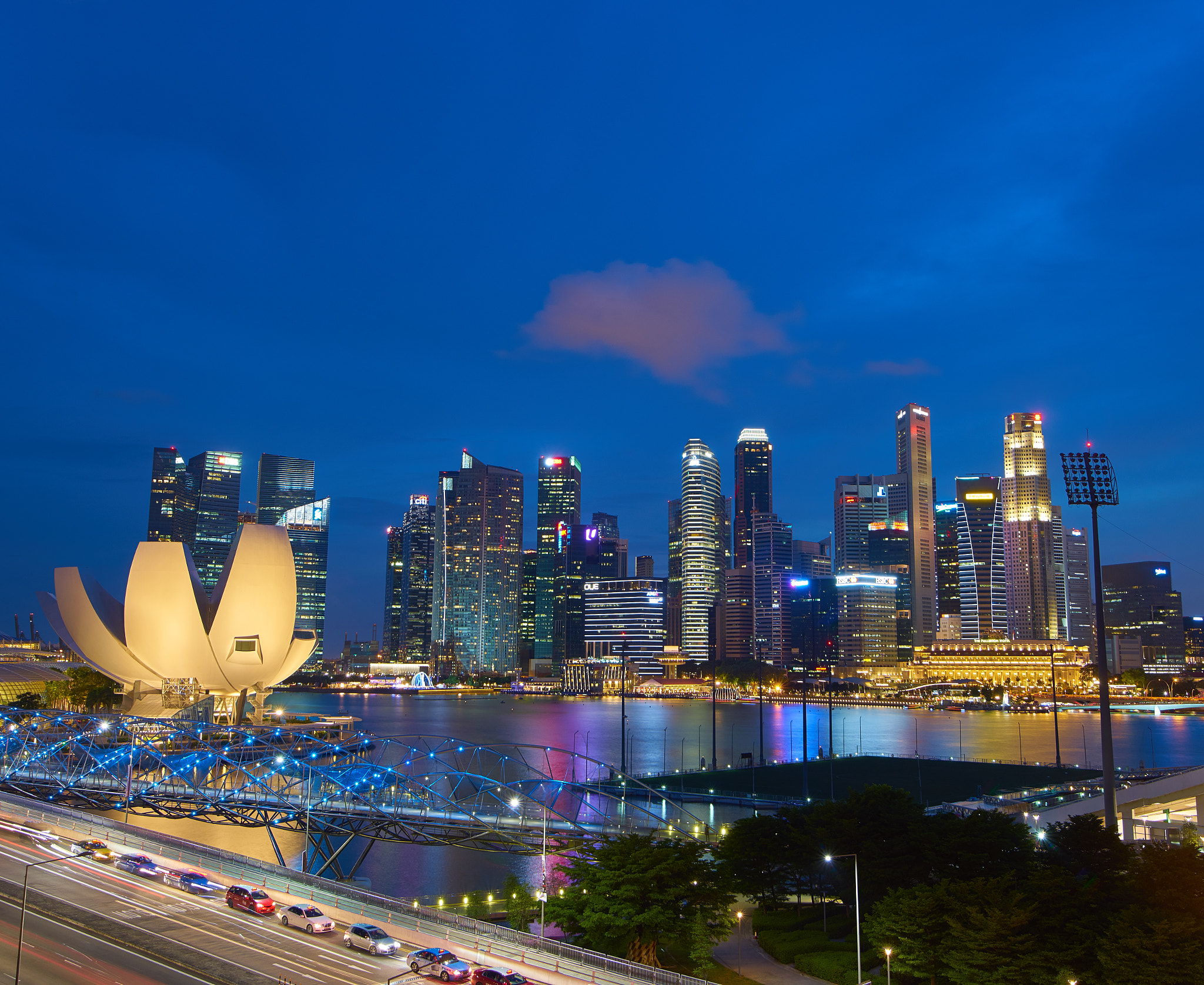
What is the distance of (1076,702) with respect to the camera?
538 ft

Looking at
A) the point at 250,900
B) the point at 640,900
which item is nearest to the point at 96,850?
the point at 250,900

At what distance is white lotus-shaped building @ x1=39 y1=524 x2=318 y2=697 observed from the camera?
58062 millimetres

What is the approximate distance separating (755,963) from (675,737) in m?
72.5

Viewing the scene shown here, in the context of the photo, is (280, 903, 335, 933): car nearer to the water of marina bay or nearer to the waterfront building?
the water of marina bay

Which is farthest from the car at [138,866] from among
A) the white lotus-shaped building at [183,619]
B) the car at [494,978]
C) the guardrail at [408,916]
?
the white lotus-shaped building at [183,619]

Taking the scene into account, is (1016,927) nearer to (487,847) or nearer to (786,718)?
(487,847)

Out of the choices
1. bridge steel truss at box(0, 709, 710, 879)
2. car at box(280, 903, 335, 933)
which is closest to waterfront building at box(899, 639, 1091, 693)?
bridge steel truss at box(0, 709, 710, 879)

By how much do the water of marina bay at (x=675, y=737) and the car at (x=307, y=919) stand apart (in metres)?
13.9

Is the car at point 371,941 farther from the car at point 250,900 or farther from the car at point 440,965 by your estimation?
the car at point 250,900

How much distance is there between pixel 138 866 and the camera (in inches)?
898

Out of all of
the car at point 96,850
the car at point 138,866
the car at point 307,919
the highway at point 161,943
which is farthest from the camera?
the car at point 96,850

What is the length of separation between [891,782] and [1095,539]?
29.6m

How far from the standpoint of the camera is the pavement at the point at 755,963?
71.6 ft

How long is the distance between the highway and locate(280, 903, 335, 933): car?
0.15 metres
